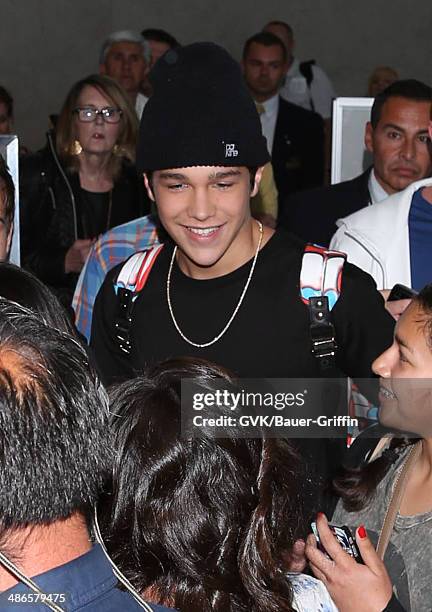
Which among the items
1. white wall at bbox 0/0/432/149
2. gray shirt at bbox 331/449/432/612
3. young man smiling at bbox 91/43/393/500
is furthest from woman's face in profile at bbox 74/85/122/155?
white wall at bbox 0/0/432/149

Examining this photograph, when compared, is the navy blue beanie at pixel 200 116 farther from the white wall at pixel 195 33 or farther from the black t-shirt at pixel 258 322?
the white wall at pixel 195 33

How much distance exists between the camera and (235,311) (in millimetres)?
2385

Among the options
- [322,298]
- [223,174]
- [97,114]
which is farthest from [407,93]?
[322,298]

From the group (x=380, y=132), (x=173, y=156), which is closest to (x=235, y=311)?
(x=173, y=156)

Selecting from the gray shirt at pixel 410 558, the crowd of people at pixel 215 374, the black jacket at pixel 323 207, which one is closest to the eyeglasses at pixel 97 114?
the crowd of people at pixel 215 374

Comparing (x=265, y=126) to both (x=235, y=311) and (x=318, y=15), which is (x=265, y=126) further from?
(x=235, y=311)

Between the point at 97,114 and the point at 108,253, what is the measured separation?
1545mm

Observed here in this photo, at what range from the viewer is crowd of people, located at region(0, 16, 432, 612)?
3.81 feet

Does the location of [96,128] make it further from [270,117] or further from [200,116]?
[270,117]

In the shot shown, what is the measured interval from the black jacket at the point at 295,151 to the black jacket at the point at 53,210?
2457 millimetres

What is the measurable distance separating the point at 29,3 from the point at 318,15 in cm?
282

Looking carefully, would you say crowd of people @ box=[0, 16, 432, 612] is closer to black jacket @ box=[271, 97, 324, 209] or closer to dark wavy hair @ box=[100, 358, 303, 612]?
dark wavy hair @ box=[100, 358, 303, 612]

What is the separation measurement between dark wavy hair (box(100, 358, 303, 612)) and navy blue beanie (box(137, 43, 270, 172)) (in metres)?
0.90

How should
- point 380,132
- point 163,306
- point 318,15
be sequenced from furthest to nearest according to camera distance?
1. point 318,15
2. point 380,132
3. point 163,306
